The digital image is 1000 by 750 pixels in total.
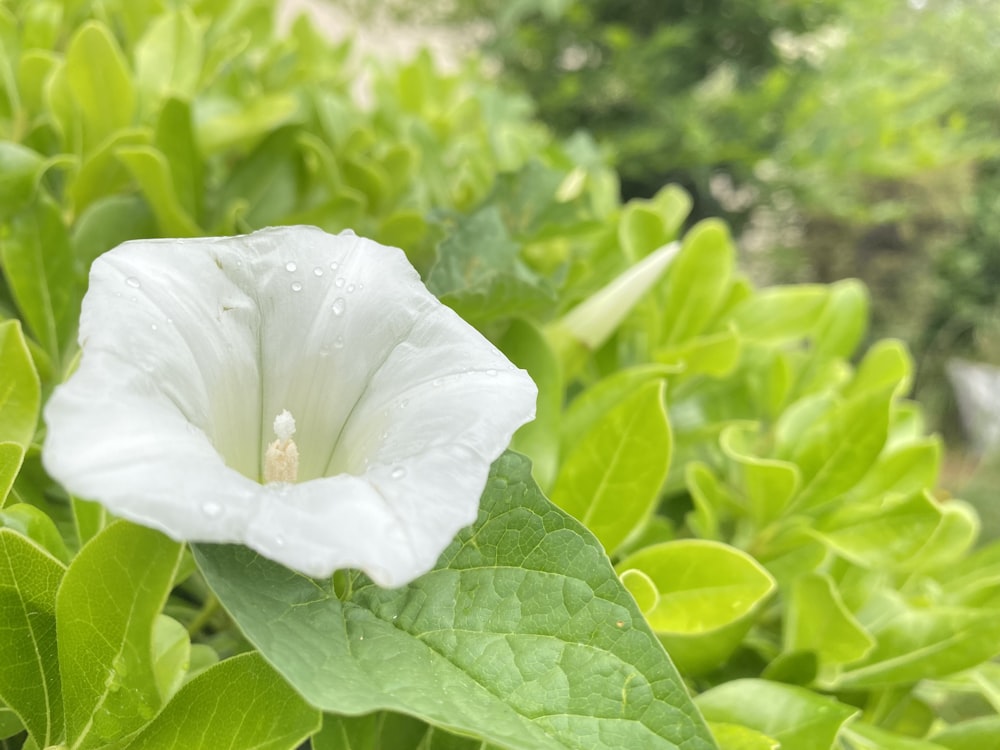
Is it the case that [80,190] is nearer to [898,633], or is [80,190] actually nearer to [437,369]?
[437,369]

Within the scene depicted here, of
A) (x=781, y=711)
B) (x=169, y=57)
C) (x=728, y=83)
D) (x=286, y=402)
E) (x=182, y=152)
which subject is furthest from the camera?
(x=728, y=83)

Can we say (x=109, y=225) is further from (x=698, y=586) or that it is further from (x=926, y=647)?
(x=926, y=647)

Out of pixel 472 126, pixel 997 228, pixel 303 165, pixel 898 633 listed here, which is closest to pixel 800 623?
pixel 898 633

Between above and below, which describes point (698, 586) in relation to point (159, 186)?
below

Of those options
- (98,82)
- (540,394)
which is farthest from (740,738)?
(98,82)

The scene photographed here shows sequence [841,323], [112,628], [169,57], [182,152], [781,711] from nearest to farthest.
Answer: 1. [112,628]
2. [781,711]
3. [182,152]
4. [169,57]
5. [841,323]

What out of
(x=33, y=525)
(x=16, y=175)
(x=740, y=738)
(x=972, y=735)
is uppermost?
(x=16, y=175)
